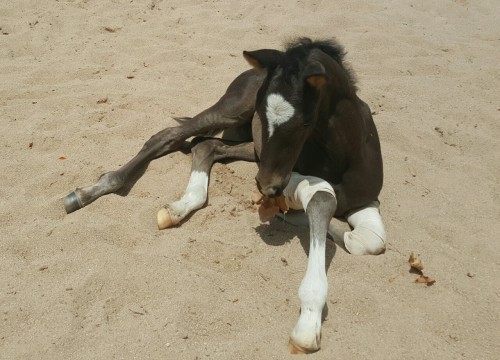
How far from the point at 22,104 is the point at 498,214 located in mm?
4275

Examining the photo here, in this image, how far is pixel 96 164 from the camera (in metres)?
4.30

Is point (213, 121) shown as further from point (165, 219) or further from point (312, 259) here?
point (312, 259)

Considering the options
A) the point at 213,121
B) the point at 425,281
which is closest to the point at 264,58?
the point at 213,121

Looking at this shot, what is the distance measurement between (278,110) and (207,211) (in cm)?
115

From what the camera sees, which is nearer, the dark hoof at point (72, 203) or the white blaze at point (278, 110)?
the white blaze at point (278, 110)

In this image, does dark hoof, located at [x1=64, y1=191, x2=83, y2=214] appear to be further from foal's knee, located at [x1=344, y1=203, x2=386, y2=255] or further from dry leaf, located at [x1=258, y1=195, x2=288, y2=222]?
foal's knee, located at [x1=344, y1=203, x2=386, y2=255]

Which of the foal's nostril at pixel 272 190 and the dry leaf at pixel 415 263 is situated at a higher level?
the foal's nostril at pixel 272 190

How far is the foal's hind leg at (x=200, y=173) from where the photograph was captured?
3.62 meters

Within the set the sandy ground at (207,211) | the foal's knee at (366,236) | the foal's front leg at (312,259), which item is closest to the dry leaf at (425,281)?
the sandy ground at (207,211)

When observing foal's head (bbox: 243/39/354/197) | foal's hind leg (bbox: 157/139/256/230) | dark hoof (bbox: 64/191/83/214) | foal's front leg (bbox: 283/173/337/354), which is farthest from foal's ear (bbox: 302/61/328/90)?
dark hoof (bbox: 64/191/83/214)

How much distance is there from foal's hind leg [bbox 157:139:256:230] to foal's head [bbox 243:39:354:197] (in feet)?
2.61

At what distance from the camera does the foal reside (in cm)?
296

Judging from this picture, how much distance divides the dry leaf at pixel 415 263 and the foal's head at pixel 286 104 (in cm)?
94

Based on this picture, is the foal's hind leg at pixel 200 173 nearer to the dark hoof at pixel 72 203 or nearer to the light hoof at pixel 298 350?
the dark hoof at pixel 72 203
